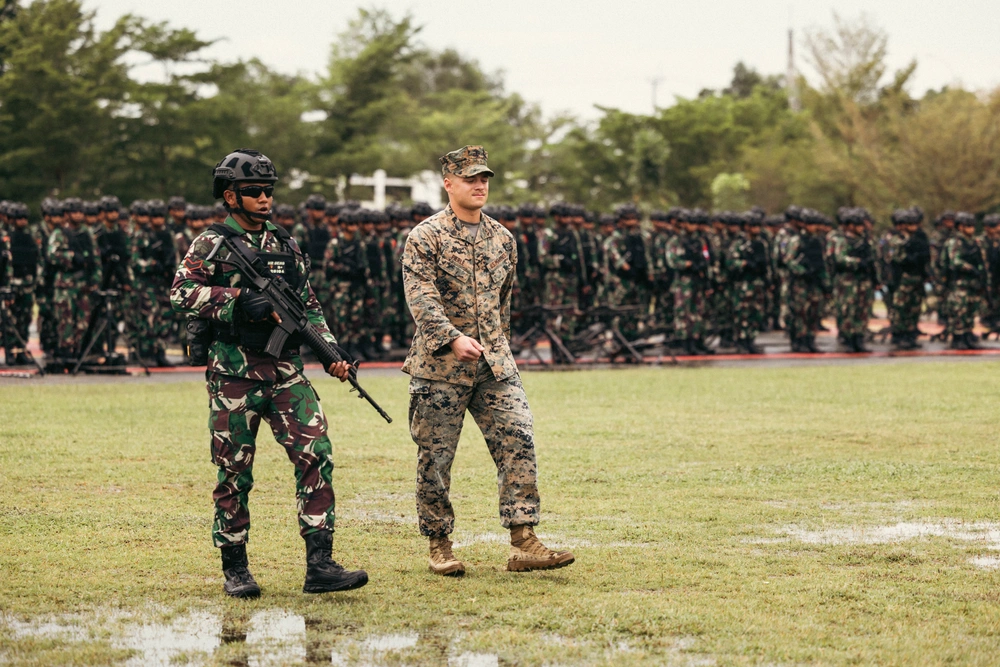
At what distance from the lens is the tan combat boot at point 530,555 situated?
7.23 m

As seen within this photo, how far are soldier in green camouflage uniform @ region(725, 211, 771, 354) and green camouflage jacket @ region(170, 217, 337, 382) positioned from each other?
656 inches

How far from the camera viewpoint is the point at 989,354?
23.0 m

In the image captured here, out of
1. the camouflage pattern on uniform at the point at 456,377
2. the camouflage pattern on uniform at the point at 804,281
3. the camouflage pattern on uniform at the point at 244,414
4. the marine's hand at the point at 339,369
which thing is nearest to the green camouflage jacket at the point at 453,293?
the camouflage pattern on uniform at the point at 456,377

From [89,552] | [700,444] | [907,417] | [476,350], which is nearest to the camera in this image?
[476,350]

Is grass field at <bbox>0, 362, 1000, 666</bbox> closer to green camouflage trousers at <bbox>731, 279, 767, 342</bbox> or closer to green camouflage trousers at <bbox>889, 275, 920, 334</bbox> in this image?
green camouflage trousers at <bbox>731, 279, 767, 342</bbox>

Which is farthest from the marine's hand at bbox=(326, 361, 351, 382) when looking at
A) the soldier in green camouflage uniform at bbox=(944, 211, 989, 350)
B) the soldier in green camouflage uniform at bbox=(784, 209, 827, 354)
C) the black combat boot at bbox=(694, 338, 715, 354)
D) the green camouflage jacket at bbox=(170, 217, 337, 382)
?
the soldier in green camouflage uniform at bbox=(944, 211, 989, 350)

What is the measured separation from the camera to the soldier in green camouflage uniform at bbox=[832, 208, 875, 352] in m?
22.8

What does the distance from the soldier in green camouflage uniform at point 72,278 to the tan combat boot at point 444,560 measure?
12.5 metres

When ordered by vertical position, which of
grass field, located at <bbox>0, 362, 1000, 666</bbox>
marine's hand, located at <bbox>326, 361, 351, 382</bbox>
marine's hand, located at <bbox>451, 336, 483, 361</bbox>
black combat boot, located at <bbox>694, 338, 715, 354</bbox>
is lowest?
grass field, located at <bbox>0, 362, 1000, 666</bbox>

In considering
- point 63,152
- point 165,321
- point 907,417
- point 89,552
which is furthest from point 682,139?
point 89,552

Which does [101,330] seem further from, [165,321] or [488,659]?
[488,659]

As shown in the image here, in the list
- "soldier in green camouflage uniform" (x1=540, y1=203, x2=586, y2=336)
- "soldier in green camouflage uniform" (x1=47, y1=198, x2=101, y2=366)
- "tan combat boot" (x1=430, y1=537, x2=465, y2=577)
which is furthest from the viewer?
"soldier in green camouflage uniform" (x1=540, y1=203, x2=586, y2=336)

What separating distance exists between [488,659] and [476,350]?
1794 mm

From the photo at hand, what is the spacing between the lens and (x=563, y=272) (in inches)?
869
